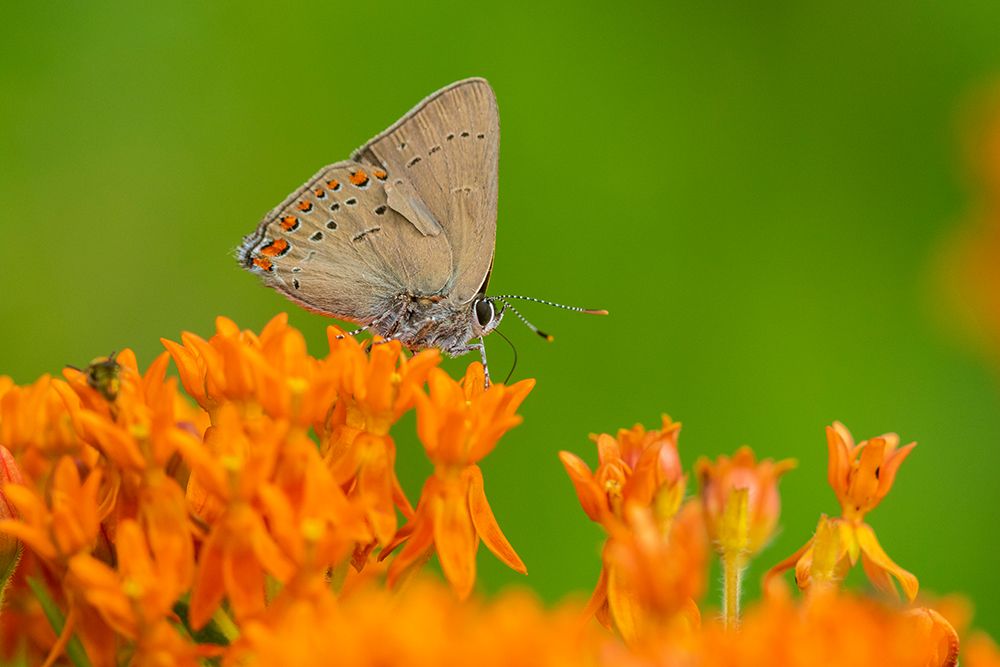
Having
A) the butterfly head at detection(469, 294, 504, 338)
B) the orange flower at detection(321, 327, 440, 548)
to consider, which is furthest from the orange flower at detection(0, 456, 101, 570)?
the butterfly head at detection(469, 294, 504, 338)

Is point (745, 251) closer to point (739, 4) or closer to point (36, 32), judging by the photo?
point (739, 4)

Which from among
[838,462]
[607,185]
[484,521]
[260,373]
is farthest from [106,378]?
[607,185]

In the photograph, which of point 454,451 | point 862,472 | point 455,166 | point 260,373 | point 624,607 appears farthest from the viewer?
point 455,166

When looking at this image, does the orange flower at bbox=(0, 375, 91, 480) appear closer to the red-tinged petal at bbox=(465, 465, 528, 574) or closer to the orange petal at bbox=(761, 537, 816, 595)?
the red-tinged petal at bbox=(465, 465, 528, 574)

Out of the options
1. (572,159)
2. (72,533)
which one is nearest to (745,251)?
(572,159)

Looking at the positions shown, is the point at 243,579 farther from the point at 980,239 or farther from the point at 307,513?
the point at 980,239

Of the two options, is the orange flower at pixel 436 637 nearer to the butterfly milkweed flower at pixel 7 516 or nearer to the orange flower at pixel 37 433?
the butterfly milkweed flower at pixel 7 516
